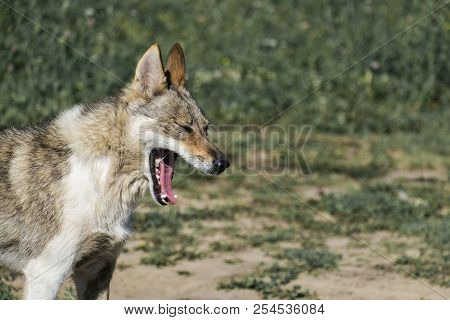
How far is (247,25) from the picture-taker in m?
13.0

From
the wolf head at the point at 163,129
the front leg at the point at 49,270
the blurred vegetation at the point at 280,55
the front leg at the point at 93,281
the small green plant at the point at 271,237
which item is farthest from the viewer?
the blurred vegetation at the point at 280,55

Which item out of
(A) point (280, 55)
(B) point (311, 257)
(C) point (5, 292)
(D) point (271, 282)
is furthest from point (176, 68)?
(A) point (280, 55)

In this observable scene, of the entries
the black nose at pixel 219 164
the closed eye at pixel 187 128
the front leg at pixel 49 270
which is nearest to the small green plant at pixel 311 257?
the black nose at pixel 219 164

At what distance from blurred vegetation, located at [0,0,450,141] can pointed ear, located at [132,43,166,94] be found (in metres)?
3.75

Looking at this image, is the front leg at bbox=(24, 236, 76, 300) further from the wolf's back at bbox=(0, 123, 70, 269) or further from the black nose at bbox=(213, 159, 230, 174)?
the black nose at bbox=(213, 159, 230, 174)

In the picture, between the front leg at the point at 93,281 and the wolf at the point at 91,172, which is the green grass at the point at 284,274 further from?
the wolf at the point at 91,172

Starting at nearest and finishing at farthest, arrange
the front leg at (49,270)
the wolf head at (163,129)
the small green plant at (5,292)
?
the front leg at (49,270)
the wolf head at (163,129)
the small green plant at (5,292)

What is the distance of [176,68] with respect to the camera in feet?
17.7

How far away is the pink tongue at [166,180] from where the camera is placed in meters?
5.08

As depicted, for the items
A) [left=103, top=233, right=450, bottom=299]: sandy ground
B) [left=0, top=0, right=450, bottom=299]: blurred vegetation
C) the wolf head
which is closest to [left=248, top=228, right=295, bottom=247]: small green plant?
[left=0, top=0, right=450, bottom=299]: blurred vegetation

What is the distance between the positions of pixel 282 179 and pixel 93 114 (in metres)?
4.42

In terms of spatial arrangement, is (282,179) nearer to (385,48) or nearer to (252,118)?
(252,118)

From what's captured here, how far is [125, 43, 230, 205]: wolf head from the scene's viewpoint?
507 cm

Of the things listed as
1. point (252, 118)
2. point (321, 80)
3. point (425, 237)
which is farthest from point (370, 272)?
point (321, 80)
